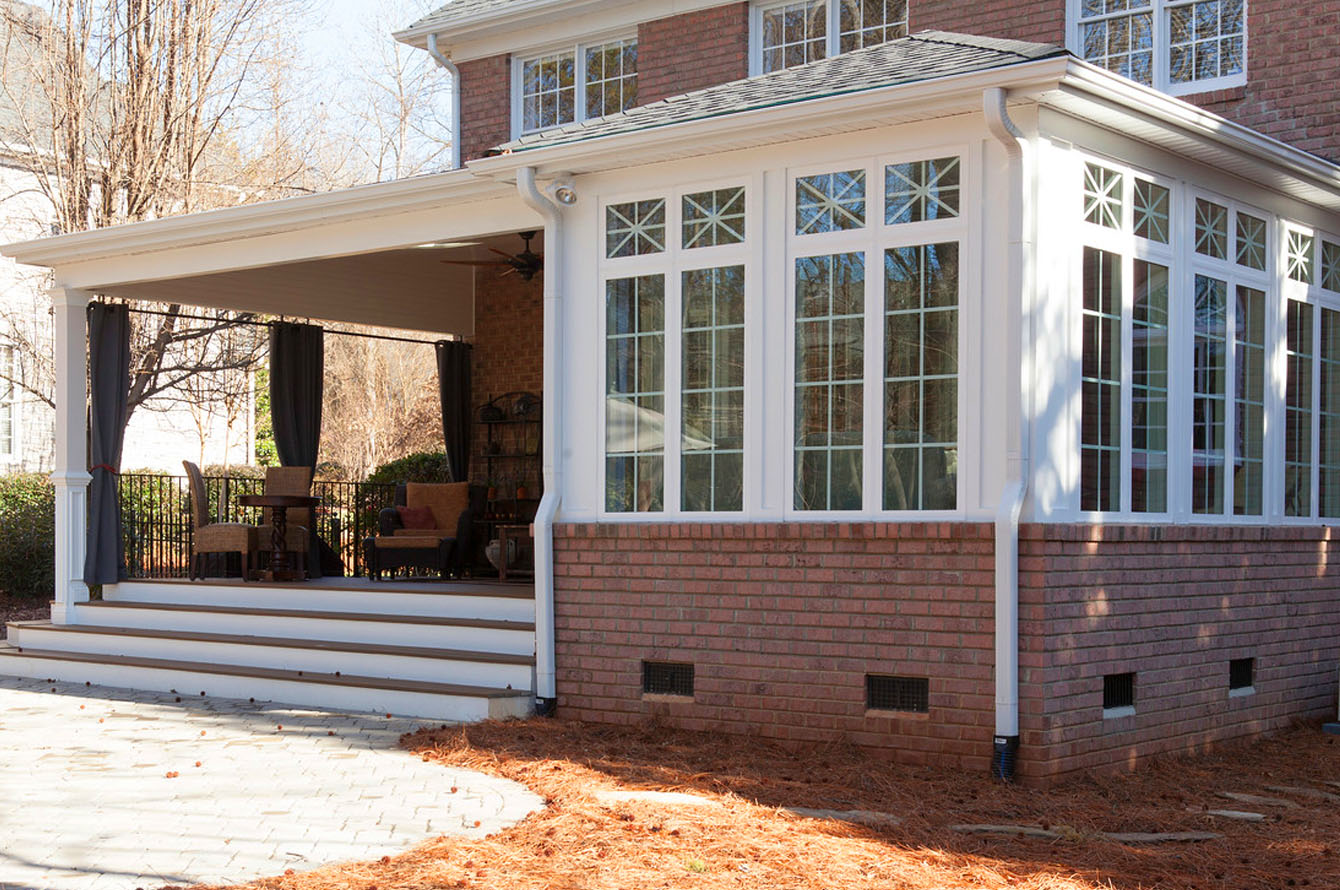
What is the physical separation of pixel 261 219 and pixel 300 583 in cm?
315

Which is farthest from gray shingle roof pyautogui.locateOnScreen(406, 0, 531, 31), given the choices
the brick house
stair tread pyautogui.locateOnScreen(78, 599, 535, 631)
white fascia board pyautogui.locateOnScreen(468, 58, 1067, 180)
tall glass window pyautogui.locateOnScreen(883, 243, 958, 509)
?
tall glass window pyautogui.locateOnScreen(883, 243, 958, 509)

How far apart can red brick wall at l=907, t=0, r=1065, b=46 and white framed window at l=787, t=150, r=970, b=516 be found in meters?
3.91

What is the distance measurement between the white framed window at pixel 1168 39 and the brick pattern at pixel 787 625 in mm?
5033

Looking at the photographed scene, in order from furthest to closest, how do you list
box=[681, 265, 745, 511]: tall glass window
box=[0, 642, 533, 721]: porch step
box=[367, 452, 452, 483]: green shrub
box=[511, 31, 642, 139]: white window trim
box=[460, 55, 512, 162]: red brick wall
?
box=[367, 452, 452, 483]: green shrub < box=[460, 55, 512, 162]: red brick wall < box=[511, 31, 642, 139]: white window trim < box=[0, 642, 533, 721]: porch step < box=[681, 265, 745, 511]: tall glass window

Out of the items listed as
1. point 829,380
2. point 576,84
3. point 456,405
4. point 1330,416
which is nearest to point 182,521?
point 456,405

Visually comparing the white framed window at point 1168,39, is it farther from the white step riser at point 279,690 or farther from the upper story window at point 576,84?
the white step riser at point 279,690

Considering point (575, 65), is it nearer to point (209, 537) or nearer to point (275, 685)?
point (209, 537)

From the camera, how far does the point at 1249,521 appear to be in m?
9.06

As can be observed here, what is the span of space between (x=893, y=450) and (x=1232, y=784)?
8.29 feet

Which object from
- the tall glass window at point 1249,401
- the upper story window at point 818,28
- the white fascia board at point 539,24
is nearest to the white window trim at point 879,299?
the tall glass window at point 1249,401

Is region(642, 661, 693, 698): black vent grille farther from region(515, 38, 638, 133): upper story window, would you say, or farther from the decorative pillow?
region(515, 38, 638, 133): upper story window

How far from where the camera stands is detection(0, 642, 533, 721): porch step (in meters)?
9.22

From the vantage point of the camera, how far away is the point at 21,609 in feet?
55.4

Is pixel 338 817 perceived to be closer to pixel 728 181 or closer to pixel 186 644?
pixel 728 181
